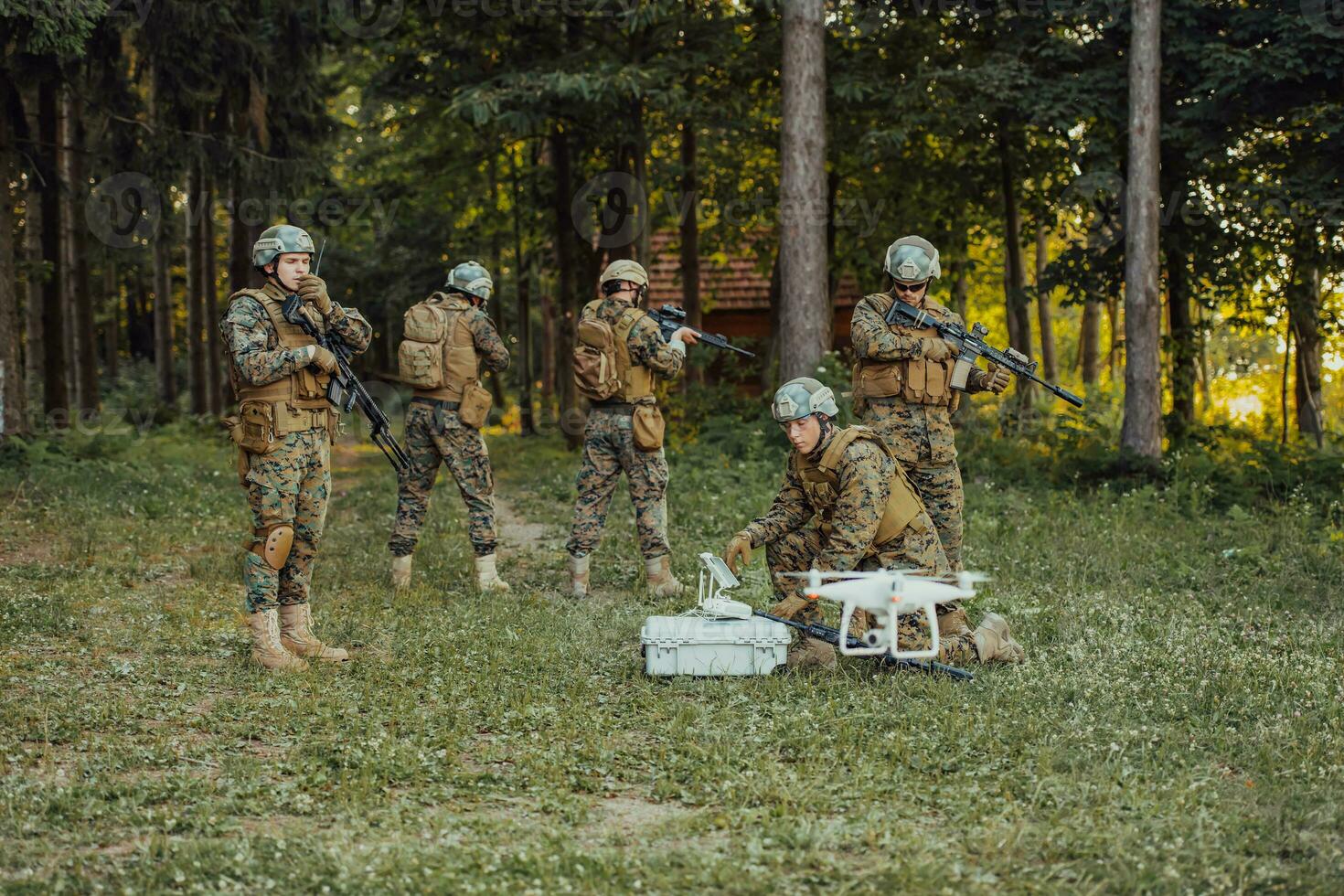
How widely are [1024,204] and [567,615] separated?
1293cm

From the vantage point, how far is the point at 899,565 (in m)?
7.56

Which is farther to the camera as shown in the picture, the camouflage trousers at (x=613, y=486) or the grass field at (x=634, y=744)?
the camouflage trousers at (x=613, y=486)

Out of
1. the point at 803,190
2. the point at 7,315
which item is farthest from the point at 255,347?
the point at 803,190

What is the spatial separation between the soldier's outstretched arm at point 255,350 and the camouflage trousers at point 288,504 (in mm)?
422

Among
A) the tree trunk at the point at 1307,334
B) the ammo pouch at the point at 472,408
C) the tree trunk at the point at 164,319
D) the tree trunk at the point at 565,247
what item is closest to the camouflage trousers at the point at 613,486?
the ammo pouch at the point at 472,408

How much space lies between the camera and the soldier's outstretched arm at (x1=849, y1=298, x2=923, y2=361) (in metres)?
8.88

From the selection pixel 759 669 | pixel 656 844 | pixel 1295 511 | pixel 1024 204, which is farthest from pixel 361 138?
pixel 656 844

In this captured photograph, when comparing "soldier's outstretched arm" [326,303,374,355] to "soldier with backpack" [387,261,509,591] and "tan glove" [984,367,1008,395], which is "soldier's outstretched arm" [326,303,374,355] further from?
"tan glove" [984,367,1008,395]

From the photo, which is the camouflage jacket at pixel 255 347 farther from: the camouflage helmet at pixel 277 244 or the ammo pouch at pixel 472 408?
the ammo pouch at pixel 472 408

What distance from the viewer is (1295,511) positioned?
41.2 ft

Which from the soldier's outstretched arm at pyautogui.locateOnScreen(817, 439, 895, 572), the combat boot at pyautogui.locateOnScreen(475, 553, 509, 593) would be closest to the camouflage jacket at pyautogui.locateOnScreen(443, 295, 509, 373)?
the combat boot at pyautogui.locateOnScreen(475, 553, 509, 593)

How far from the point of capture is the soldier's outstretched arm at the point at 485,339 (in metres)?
10.3

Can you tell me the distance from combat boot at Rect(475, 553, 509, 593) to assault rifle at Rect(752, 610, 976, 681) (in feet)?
10.2

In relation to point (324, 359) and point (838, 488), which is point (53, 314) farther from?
point (838, 488)
